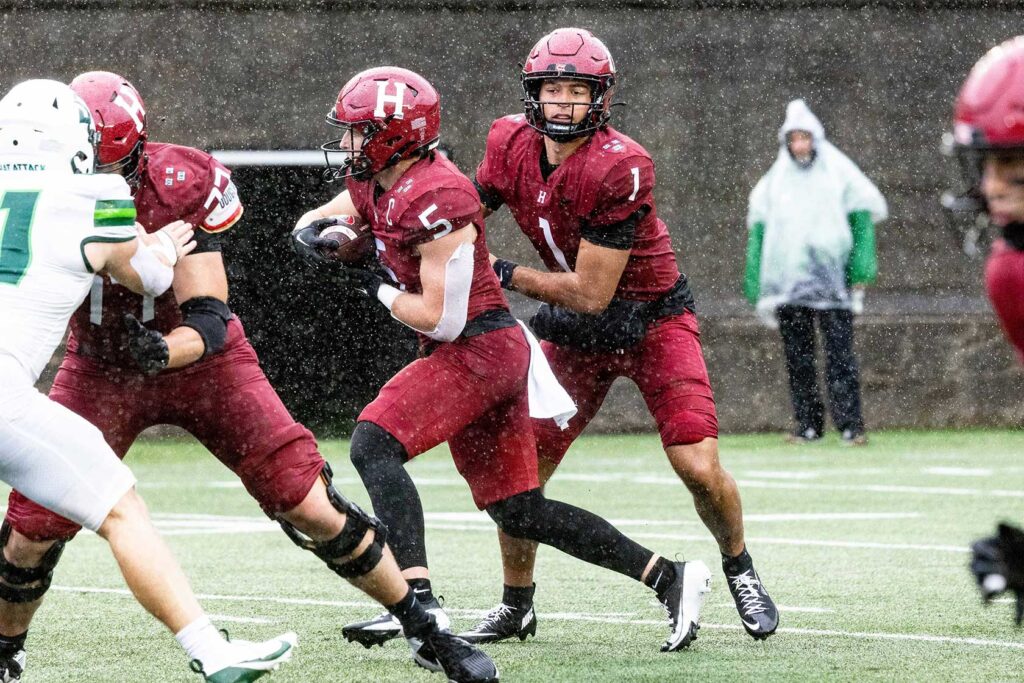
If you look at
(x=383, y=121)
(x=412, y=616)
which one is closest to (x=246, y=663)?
(x=412, y=616)

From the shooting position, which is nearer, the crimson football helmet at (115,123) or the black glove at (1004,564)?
the black glove at (1004,564)

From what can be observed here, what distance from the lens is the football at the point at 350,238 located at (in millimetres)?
5199

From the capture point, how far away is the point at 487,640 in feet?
18.3

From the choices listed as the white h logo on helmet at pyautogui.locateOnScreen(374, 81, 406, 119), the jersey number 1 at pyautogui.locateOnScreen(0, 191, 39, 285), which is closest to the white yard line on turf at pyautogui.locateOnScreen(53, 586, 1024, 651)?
the white h logo on helmet at pyautogui.locateOnScreen(374, 81, 406, 119)

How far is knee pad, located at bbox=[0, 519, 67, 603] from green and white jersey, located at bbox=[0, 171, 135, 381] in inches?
25.8

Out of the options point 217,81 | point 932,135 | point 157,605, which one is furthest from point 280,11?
point 157,605

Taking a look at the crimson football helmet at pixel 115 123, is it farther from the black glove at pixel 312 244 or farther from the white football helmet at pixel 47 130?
the black glove at pixel 312 244

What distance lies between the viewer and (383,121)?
5.14m

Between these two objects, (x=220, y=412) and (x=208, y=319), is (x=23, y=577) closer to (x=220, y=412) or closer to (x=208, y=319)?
(x=220, y=412)

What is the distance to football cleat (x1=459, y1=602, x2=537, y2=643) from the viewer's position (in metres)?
5.56

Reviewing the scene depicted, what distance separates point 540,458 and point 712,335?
303 inches

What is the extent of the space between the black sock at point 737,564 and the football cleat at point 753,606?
12mm

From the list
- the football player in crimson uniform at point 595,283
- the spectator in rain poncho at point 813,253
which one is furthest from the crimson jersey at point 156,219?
the spectator in rain poncho at point 813,253

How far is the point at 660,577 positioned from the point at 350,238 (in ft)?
4.64
